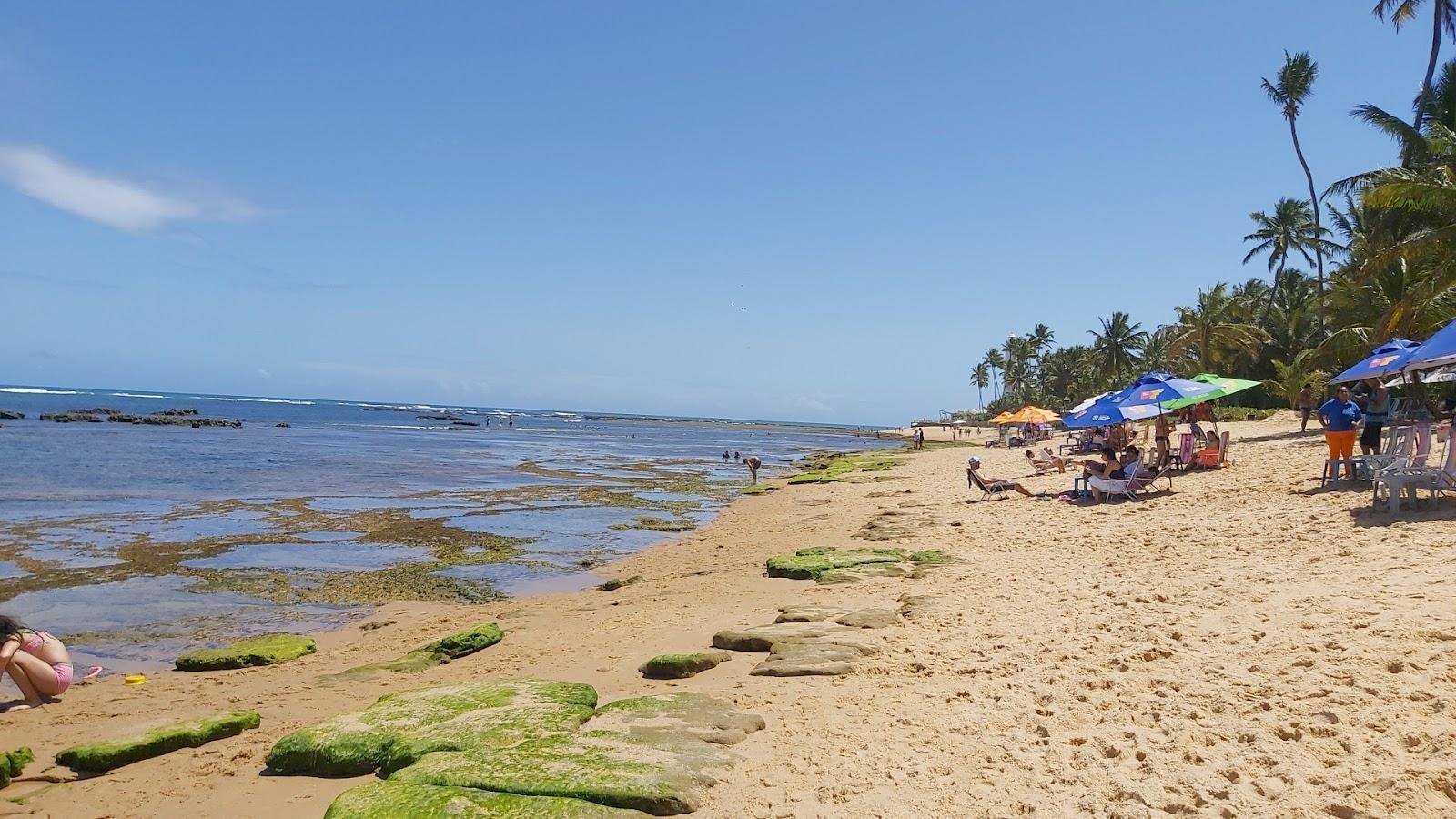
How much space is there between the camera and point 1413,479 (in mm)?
9516

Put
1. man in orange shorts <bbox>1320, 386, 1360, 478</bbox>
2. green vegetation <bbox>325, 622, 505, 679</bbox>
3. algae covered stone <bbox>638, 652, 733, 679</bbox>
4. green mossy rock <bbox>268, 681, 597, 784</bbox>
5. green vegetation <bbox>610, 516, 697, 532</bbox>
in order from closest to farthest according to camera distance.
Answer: green mossy rock <bbox>268, 681, 597, 784</bbox>
algae covered stone <bbox>638, 652, 733, 679</bbox>
green vegetation <bbox>325, 622, 505, 679</bbox>
man in orange shorts <bbox>1320, 386, 1360, 478</bbox>
green vegetation <bbox>610, 516, 697, 532</bbox>

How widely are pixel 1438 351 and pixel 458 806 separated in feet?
39.7

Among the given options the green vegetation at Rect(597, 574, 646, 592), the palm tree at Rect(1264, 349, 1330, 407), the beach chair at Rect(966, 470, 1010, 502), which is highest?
the palm tree at Rect(1264, 349, 1330, 407)

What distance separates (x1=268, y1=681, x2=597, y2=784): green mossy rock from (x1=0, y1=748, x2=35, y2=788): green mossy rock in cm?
170

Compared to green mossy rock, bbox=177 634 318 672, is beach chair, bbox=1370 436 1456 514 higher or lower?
higher

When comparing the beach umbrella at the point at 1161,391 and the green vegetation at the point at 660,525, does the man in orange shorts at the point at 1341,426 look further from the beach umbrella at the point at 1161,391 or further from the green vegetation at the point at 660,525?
the green vegetation at the point at 660,525

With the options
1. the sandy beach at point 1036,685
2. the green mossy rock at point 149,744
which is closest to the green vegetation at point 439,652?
the sandy beach at point 1036,685

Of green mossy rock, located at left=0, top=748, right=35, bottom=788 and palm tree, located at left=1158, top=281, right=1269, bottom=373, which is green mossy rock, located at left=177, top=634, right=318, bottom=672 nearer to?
green mossy rock, located at left=0, top=748, right=35, bottom=788

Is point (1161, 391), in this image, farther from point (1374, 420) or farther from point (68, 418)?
point (68, 418)

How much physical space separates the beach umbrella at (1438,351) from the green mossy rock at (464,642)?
457 inches

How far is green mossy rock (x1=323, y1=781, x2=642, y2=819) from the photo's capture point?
13.5ft

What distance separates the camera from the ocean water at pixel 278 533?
35.1 ft

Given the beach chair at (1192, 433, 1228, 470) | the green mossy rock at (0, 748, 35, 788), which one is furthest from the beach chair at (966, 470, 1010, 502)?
the green mossy rock at (0, 748, 35, 788)

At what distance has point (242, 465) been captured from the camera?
32.6m
